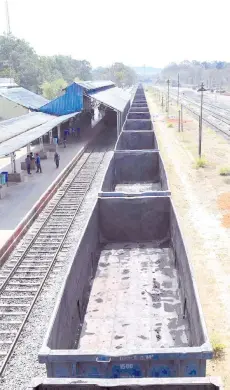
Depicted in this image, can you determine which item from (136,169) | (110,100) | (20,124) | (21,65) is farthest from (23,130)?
(21,65)

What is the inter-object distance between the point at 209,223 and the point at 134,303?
7.88 metres

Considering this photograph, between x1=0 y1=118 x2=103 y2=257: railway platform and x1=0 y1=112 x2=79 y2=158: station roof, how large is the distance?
2256mm

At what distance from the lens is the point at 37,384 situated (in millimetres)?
4855

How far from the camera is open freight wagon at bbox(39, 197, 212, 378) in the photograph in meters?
5.47

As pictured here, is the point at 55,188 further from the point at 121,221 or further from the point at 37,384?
the point at 37,384

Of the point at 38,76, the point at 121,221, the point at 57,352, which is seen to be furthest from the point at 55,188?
the point at 38,76

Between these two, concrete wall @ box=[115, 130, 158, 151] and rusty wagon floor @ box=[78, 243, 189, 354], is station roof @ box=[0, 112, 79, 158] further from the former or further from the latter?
rusty wagon floor @ box=[78, 243, 189, 354]

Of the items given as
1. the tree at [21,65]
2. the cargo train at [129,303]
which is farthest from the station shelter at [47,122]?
the tree at [21,65]

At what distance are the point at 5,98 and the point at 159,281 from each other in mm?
32301

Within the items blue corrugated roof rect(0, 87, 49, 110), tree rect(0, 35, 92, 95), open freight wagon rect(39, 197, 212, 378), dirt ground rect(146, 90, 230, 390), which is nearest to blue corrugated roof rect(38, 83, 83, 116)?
blue corrugated roof rect(0, 87, 49, 110)

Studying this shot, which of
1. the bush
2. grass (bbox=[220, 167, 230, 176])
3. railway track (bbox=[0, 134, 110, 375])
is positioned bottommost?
the bush

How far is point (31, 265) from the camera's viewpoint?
42.5 feet

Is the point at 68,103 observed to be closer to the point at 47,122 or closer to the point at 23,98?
the point at 47,122

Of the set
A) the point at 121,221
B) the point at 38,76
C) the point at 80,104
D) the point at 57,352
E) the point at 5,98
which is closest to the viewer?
the point at 57,352
